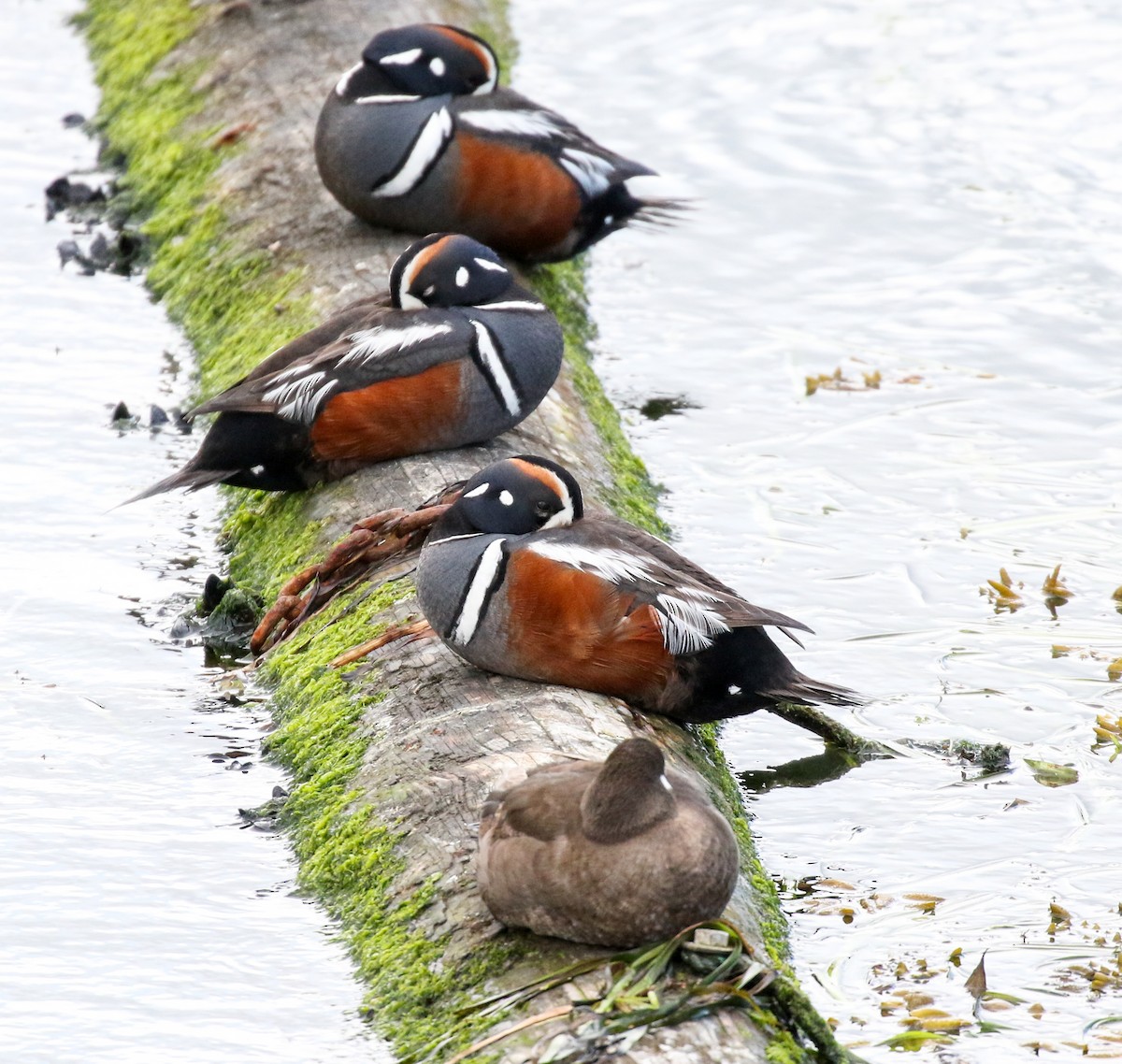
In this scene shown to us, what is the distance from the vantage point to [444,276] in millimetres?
6082

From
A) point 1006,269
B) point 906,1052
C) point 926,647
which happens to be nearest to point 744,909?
point 906,1052

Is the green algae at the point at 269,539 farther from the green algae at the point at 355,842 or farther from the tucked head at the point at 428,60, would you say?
the tucked head at the point at 428,60

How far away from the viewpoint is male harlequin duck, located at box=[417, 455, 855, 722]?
458 centimetres

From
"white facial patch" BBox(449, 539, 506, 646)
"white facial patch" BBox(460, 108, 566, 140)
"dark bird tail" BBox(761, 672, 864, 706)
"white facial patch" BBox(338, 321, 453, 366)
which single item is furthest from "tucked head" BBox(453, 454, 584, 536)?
"white facial patch" BBox(460, 108, 566, 140)

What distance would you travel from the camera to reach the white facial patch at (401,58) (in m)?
7.53

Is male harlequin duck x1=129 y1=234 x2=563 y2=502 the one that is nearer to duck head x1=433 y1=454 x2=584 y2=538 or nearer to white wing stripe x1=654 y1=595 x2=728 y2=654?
duck head x1=433 y1=454 x2=584 y2=538

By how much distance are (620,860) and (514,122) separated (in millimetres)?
4767

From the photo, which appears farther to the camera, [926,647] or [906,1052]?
[926,647]

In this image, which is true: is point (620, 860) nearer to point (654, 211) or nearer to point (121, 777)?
point (121, 777)

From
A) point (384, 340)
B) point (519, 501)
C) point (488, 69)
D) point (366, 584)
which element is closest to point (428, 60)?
point (488, 69)

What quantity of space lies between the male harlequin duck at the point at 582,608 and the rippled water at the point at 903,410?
2.01 feet

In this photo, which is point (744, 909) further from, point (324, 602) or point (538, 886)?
point (324, 602)

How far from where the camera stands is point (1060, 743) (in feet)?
17.9

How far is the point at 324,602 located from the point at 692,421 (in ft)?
9.67
